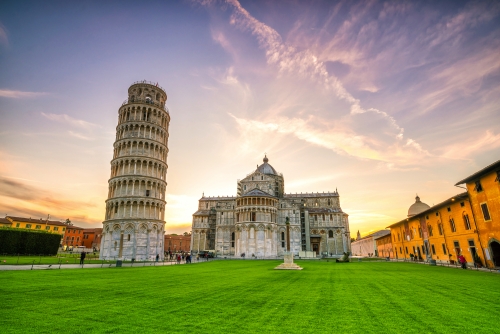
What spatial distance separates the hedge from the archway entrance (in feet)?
212

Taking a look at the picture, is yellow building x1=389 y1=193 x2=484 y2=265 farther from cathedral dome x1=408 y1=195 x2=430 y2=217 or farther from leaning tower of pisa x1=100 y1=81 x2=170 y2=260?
leaning tower of pisa x1=100 y1=81 x2=170 y2=260

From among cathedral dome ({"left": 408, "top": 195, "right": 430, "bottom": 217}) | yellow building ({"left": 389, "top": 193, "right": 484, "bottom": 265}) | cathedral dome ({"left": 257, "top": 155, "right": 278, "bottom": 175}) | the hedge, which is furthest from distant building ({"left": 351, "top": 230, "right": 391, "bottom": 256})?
the hedge

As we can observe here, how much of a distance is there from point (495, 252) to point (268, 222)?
134 feet

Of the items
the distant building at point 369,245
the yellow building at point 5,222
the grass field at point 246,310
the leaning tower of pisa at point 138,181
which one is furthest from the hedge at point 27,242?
the distant building at point 369,245

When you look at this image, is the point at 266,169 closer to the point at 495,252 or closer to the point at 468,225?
the point at 468,225

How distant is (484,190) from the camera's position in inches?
973

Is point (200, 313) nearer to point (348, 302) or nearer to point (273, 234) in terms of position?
point (348, 302)

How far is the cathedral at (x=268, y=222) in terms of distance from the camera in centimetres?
6000

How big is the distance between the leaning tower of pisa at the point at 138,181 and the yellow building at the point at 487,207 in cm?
4317

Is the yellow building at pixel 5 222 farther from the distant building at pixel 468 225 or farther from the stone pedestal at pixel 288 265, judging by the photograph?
the distant building at pixel 468 225

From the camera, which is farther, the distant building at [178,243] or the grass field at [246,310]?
the distant building at [178,243]

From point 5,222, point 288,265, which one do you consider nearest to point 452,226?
point 288,265

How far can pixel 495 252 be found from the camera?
24.7m

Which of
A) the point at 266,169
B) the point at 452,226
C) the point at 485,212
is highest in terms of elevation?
the point at 266,169
